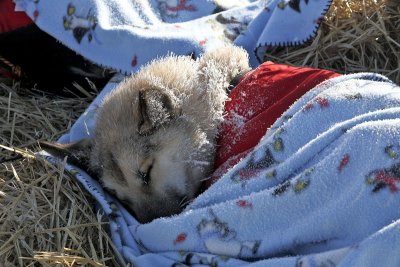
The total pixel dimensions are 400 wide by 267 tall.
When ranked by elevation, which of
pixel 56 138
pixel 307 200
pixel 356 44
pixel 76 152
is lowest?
pixel 56 138

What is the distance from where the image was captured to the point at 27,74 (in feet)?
14.3

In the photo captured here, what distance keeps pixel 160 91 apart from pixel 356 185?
102 cm

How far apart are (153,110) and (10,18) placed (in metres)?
1.70

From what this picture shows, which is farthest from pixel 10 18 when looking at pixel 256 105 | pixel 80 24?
pixel 256 105

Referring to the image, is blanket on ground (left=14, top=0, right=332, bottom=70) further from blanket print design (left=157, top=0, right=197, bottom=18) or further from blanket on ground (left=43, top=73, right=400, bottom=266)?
blanket on ground (left=43, top=73, right=400, bottom=266)

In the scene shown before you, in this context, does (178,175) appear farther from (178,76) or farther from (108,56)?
(108,56)

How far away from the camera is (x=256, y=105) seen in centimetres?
321

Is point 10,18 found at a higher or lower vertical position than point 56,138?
higher

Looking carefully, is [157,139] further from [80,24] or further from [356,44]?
[356,44]

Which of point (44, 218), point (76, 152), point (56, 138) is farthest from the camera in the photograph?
point (56, 138)

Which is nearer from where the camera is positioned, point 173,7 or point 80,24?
point 80,24

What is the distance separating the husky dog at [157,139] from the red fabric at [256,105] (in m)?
0.06

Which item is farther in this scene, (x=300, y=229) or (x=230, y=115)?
(x=230, y=115)

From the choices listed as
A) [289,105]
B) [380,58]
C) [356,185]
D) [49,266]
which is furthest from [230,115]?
[380,58]
